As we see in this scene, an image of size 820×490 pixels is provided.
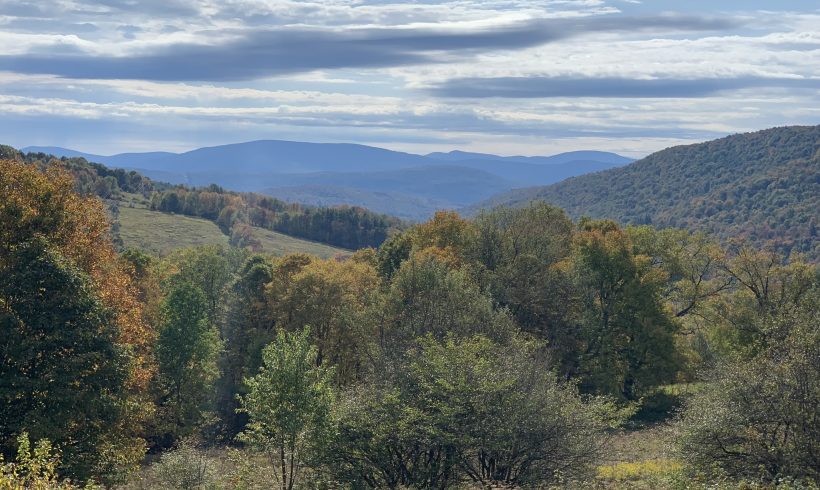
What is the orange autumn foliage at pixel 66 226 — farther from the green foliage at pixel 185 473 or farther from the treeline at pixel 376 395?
the green foliage at pixel 185 473

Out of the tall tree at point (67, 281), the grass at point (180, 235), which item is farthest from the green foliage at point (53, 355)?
the grass at point (180, 235)

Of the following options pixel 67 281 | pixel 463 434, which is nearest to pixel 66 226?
pixel 67 281

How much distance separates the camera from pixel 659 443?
35.0 meters

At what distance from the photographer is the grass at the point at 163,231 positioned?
143125 mm

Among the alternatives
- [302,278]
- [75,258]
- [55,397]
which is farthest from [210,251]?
[55,397]

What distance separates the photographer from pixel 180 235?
6127 inches

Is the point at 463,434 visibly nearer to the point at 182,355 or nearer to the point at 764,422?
the point at 764,422

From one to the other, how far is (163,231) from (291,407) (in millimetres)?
141961

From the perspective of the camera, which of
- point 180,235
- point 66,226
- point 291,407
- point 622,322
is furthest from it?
point 180,235

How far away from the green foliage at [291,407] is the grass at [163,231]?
378ft

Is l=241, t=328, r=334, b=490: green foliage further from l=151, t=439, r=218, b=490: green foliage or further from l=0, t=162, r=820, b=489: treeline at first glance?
l=151, t=439, r=218, b=490: green foliage

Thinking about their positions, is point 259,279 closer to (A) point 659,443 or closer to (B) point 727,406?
(A) point 659,443

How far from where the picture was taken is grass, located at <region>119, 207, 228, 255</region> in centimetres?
14312

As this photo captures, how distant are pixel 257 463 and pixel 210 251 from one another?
114 feet
